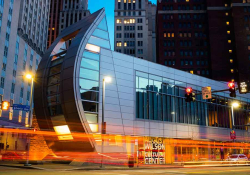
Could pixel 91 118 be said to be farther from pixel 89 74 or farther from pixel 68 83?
pixel 89 74

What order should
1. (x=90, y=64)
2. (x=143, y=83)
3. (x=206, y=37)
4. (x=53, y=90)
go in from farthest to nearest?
1. (x=206, y=37)
2. (x=143, y=83)
3. (x=53, y=90)
4. (x=90, y=64)

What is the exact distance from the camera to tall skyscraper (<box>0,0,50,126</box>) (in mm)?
69312

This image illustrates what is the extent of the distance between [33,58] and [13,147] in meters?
30.1

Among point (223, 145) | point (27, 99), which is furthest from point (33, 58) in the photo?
point (223, 145)

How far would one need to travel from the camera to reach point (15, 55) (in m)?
76.8

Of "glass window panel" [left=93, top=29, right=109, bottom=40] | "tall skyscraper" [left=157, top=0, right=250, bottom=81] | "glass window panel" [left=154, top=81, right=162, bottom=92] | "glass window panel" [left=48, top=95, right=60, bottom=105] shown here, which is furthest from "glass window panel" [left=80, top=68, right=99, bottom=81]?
"tall skyscraper" [left=157, top=0, right=250, bottom=81]

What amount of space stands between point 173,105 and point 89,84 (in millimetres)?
15378

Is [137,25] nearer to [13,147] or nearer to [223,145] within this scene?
[13,147]

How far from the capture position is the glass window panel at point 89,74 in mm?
34094

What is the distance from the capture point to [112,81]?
36.1 meters

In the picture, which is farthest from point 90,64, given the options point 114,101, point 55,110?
point 55,110

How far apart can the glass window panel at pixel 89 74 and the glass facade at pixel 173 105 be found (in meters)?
6.59

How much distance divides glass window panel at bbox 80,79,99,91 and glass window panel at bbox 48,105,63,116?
14.5 ft

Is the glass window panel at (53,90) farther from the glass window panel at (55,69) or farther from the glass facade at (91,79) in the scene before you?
the glass facade at (91,79)
